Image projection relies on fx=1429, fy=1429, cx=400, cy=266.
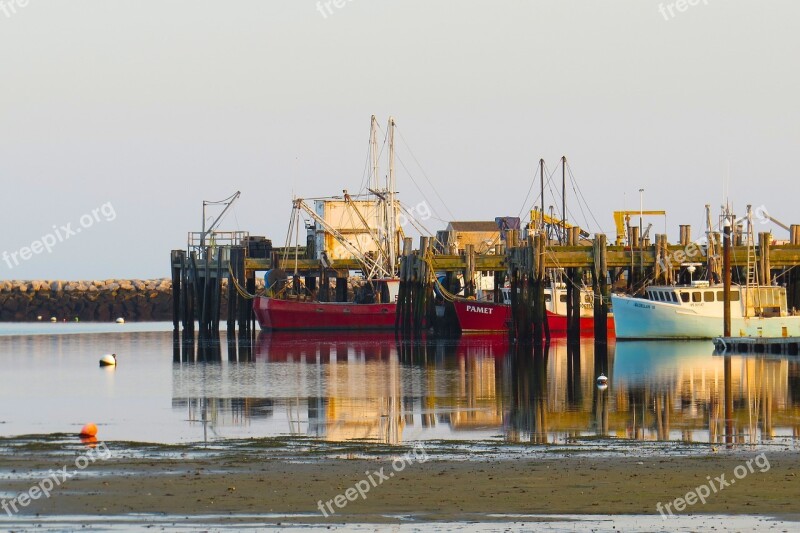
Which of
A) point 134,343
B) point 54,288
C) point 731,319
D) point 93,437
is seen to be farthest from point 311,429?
point 54,288

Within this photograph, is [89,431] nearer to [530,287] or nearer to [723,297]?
[530,287]

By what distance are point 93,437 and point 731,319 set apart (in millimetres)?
44763

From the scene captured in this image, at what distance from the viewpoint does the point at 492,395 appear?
126 feet

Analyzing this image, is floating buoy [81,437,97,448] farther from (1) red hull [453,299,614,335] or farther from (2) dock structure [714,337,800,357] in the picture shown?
(1) red hull [453,299,614,335]

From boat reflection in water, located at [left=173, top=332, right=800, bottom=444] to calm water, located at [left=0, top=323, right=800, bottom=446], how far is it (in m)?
0.05

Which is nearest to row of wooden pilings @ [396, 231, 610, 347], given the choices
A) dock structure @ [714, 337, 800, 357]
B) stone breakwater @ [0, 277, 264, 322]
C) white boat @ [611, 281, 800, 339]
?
white boat @ [611, 281, 800, 339]

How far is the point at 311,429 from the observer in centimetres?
2933

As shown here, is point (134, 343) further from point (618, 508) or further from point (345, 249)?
point (618, 508)

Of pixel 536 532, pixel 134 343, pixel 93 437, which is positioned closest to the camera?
pixel 536 532

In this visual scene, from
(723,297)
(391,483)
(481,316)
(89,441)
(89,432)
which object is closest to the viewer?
(391,483)

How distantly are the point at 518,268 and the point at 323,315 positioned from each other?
902 inches

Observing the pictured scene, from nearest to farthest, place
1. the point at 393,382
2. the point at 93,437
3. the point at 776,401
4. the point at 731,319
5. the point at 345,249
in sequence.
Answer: the point at 93,437
the point at 776,401
the point at 393,382
the point at 731,319
the point at 345,249

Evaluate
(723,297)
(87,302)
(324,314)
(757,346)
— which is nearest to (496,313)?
(324,314)

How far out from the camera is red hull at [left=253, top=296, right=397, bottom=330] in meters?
87.7
